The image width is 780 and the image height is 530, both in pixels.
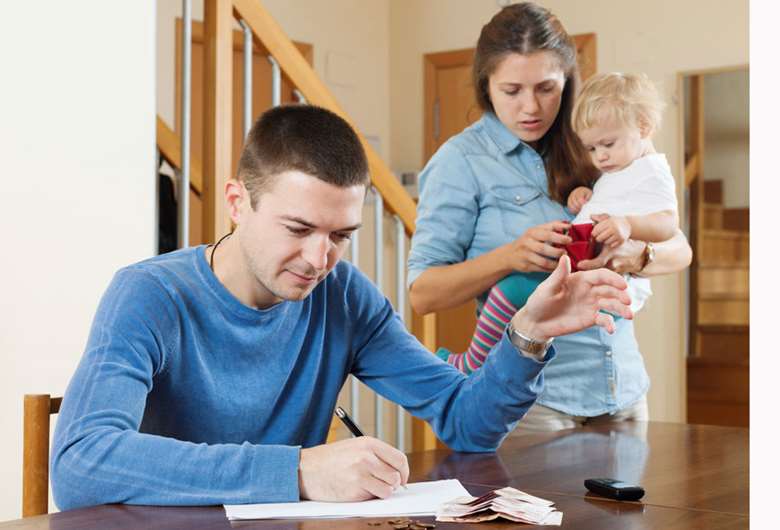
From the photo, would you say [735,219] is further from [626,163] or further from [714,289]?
[626,163]

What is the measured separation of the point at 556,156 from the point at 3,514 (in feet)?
4.32

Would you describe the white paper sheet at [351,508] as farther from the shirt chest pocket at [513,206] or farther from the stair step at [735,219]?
the stair step at [735,219]

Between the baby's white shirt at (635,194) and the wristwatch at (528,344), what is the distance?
0.48 metres

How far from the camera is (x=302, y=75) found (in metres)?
2.83

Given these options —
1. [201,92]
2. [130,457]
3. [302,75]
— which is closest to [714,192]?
[201,92]

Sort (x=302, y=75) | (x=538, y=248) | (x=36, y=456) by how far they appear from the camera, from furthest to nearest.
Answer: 1. (x=302, y=75)
2. (x=538, y=248)
3. (x=36, y=456)

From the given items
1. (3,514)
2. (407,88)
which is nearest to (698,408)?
(407,88)

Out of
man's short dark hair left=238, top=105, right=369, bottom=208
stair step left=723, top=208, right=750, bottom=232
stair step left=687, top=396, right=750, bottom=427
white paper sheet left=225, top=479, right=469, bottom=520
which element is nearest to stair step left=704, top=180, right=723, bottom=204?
stair step left=723, top=208, right=750, bottom=232

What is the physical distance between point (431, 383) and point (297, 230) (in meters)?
0.39

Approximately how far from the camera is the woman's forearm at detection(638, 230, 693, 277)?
6.30 feet

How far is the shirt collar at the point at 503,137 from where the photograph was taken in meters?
1.91

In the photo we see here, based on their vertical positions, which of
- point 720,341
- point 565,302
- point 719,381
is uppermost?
point 565,302

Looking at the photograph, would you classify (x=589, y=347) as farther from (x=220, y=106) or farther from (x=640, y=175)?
(x=220, y=106)

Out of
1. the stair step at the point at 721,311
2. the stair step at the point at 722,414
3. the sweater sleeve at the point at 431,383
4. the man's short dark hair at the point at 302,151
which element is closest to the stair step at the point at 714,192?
the stair step at the point at 721,311
